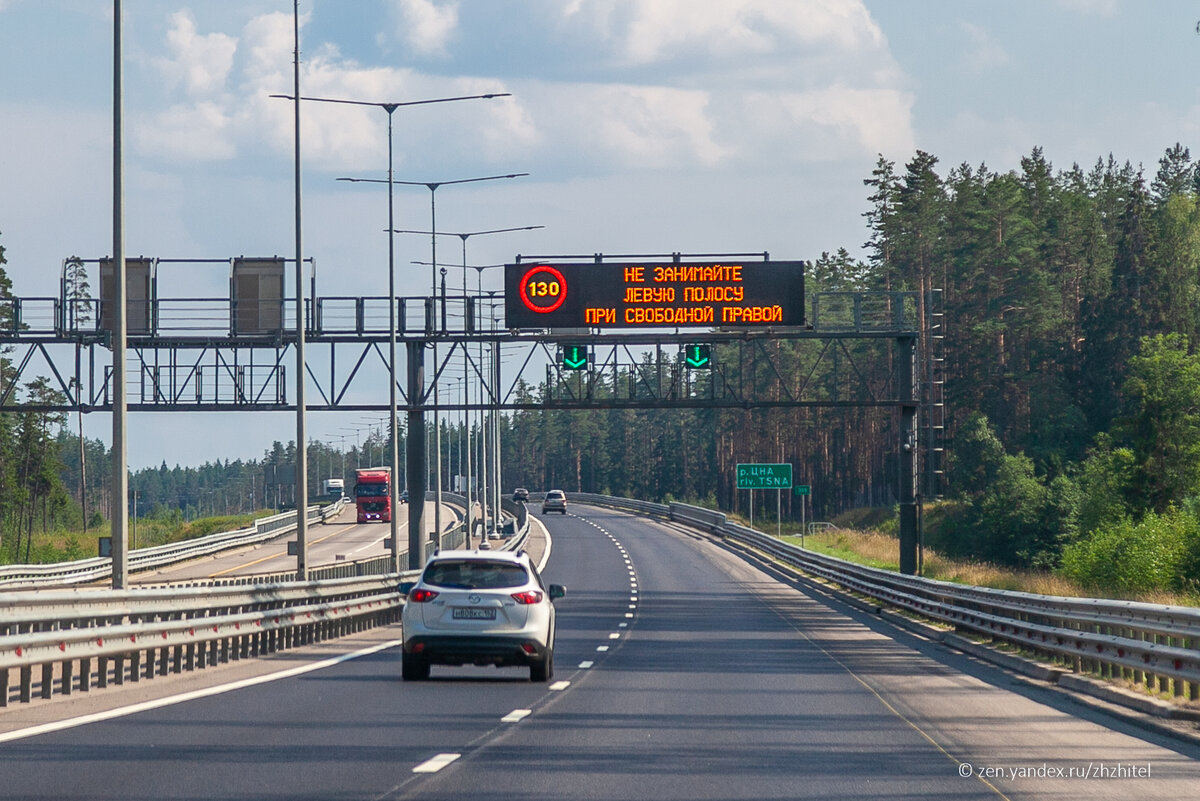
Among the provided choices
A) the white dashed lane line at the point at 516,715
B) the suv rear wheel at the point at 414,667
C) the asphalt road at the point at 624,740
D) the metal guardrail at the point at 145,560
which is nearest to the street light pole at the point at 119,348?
the asphalt road at the point at 624,740

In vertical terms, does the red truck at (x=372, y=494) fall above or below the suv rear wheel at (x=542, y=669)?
below

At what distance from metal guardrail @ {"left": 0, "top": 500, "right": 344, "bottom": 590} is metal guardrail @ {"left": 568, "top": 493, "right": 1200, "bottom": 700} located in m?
16.7

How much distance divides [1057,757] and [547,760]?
3888 mm

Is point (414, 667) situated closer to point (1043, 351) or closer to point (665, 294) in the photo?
point (665, 294)

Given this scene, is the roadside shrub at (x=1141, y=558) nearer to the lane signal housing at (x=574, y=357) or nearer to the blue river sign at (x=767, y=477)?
the lane signal housing at (x=574, y=357)

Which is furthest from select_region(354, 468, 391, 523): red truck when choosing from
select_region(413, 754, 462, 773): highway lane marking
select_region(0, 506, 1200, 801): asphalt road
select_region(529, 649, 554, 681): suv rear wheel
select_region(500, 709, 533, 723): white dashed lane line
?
select_region(413, 754, 462, 773): highway lane marking

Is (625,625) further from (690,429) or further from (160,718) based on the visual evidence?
(690,429)

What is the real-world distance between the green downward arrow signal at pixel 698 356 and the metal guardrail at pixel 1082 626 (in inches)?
313

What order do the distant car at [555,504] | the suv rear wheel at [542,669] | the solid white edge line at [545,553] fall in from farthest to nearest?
the distant car at [555,504], the solid white edge line at [545,553], the suv rear wheel at [542,669]

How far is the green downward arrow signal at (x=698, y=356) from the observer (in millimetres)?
48469

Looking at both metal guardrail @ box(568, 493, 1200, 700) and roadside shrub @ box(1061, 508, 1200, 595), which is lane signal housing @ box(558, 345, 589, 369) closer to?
metal guardrail @ box(568, 493, 1200, 700)

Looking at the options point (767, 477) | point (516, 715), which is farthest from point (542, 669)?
point (767, 477)

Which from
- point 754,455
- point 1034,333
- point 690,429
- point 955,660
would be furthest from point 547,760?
point 690,429

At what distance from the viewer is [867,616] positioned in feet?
136
